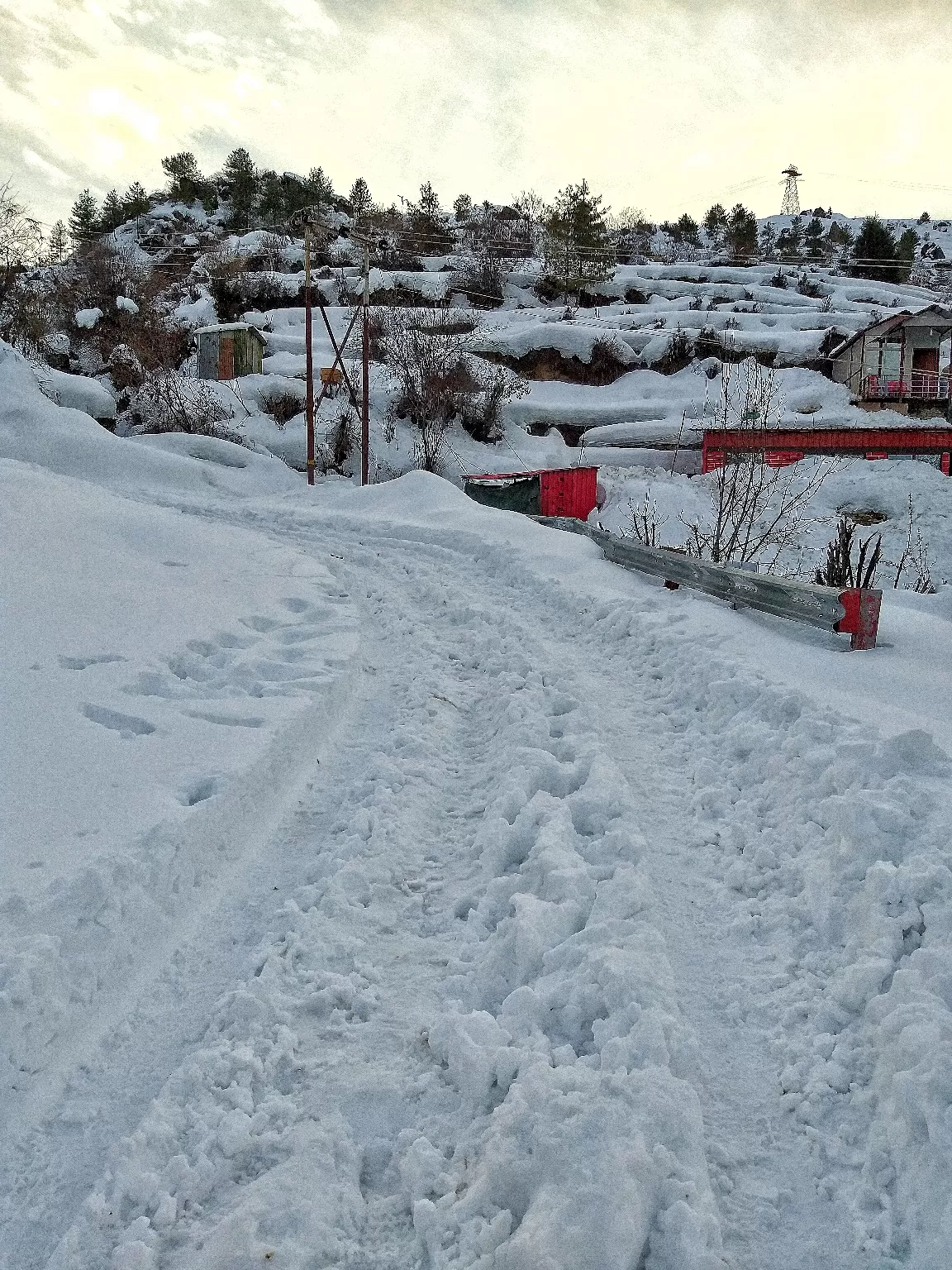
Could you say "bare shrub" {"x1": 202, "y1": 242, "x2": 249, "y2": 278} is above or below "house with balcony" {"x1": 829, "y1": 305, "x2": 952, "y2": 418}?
above

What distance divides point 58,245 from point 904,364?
53382mm

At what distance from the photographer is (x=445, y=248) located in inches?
2203

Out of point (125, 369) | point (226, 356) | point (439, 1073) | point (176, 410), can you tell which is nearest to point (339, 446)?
point (176, 410)

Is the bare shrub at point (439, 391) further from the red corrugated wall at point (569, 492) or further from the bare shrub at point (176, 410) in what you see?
the red corrugated wall at point (569, 492)

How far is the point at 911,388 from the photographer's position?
3556cm

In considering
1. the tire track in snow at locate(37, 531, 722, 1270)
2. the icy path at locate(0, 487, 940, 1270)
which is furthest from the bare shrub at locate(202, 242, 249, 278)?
the tire track in snow at locate(37, 531, 722, 1270)

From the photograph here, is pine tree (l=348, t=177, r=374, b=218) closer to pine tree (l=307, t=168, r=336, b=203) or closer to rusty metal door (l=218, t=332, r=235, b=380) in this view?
pine tree (l=307, t=168, r=336, b=203)

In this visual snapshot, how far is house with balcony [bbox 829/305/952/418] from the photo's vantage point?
34.9 meters

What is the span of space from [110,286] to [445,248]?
2748 cm

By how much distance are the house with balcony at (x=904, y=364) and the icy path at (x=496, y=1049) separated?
36624 millimetres

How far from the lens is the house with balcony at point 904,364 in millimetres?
34875

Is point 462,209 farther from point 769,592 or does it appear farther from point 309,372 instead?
point 769,592

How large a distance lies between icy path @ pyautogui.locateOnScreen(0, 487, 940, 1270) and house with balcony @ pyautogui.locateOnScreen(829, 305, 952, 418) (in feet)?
120

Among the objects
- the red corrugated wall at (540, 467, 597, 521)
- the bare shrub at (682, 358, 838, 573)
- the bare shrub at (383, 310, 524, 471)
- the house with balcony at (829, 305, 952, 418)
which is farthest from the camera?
the house with balcony at (829, 305, 952, 418)
